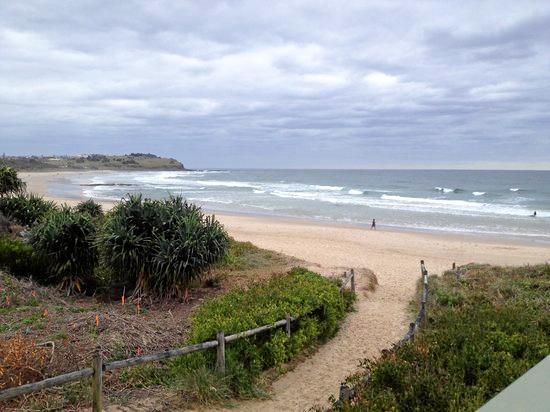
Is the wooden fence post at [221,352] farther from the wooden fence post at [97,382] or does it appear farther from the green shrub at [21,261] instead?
the green shrub at [21,261]

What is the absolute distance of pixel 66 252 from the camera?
467 inches

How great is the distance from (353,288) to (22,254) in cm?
836

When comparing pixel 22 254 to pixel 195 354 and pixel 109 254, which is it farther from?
pixel 195 354

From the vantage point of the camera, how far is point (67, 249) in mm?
11859

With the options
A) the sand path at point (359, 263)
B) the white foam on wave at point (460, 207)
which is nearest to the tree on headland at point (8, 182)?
the sand path at point (359, 263)

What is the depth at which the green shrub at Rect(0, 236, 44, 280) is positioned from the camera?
12.2 m

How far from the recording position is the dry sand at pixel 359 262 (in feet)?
26.0

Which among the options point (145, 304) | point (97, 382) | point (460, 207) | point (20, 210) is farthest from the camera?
point (460, 207)

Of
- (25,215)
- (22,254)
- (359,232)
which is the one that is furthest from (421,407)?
(359,232)

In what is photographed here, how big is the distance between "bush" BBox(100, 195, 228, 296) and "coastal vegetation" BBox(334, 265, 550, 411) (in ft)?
16.5

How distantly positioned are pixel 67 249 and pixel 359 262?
1202cm

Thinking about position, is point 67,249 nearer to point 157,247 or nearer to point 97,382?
point 157,247

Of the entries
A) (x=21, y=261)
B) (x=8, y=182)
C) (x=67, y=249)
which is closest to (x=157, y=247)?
(x=67, y=249)

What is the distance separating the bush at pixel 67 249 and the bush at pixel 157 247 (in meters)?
0.91
